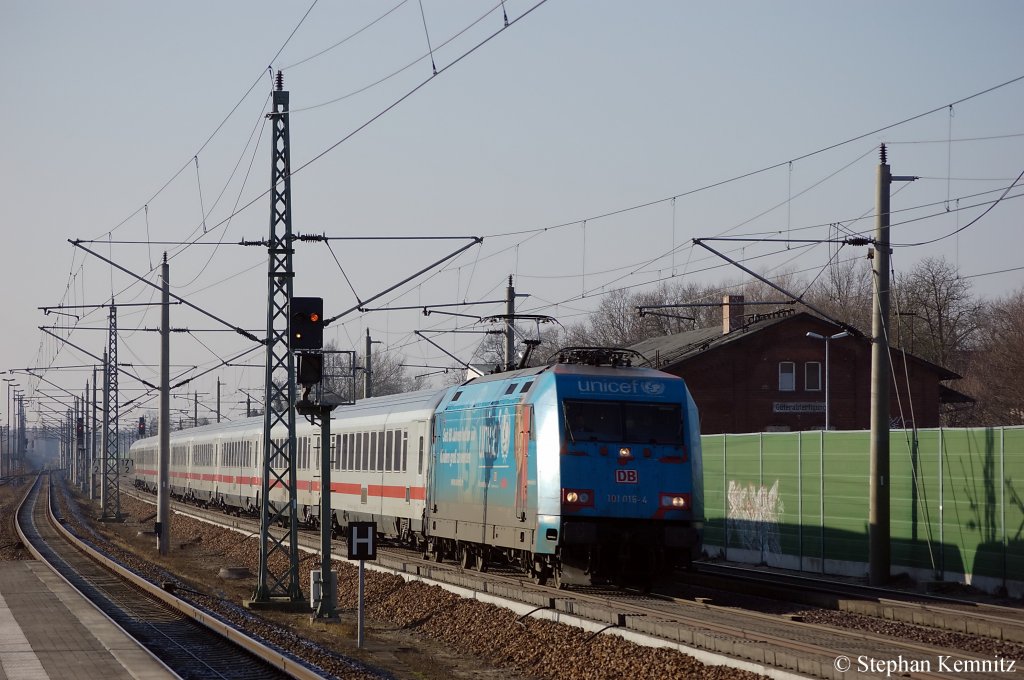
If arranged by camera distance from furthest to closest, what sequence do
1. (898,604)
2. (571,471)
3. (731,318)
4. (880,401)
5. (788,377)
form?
(731,318), (788,377), (880,401), (571,471), (898,604)

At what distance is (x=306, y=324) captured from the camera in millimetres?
20188

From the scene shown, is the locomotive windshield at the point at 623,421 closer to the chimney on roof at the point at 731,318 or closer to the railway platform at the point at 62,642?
the railway platform at the point at 62,642

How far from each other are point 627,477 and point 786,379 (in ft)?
125

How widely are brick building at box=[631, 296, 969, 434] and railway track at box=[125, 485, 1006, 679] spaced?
33.8 m

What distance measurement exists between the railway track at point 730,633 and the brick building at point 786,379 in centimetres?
3376

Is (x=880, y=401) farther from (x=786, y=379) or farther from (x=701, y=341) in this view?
→ (x=701, y=341)

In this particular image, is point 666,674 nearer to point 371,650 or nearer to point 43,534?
point 371,650

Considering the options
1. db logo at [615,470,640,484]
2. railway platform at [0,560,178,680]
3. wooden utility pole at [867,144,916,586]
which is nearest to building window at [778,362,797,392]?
wooden utility pole at [867,144,916,586]

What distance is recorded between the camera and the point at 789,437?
95.1ft

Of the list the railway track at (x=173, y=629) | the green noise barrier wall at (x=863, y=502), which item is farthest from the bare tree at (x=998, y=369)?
the railway track at (x=173, y=629)

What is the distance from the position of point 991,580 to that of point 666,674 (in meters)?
10.6

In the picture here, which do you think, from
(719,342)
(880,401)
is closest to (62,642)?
(880,401)

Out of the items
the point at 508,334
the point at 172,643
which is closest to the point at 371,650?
the point at 172,643

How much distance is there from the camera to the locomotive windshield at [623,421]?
19.8 meters
